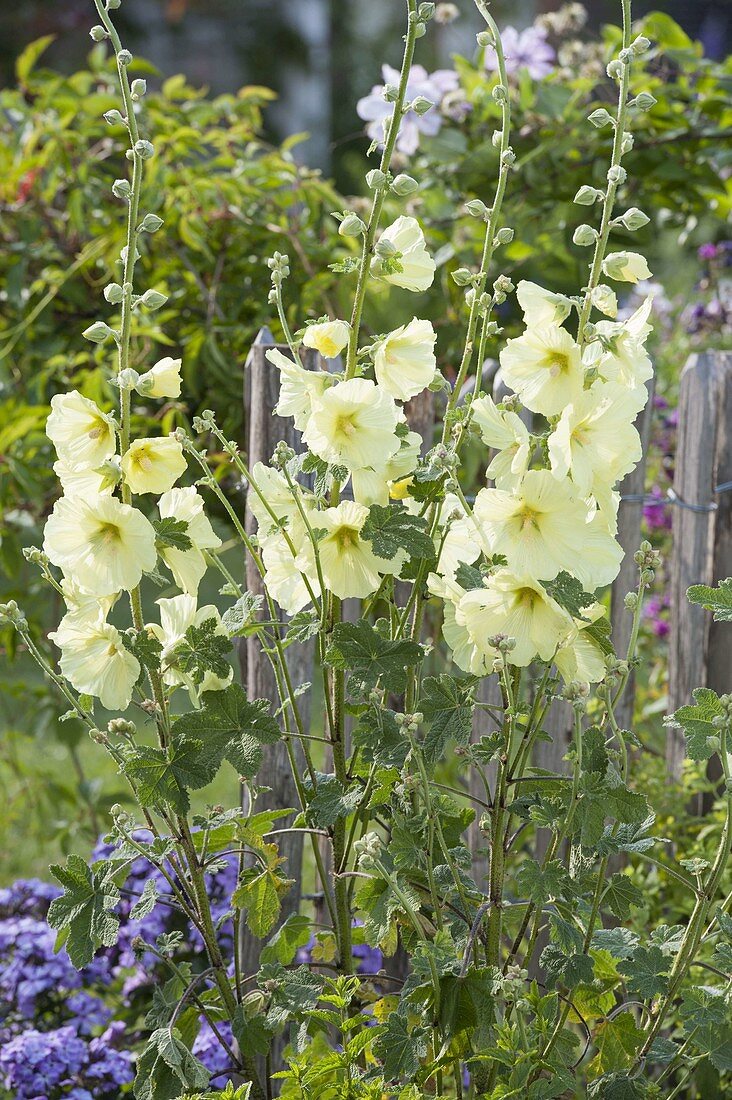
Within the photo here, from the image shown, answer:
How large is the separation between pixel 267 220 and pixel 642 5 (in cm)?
780

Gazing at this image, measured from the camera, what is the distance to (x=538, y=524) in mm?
991

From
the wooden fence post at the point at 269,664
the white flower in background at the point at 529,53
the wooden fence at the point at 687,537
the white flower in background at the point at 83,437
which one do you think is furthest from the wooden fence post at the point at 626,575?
the white flower in background at the point at 83,437

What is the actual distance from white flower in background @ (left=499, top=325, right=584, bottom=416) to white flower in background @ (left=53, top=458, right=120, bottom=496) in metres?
0.35

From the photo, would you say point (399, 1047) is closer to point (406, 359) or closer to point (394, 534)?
point (394, 534)

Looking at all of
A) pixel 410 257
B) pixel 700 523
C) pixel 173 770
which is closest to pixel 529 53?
pixel 700 523

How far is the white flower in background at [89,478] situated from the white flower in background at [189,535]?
8 cm

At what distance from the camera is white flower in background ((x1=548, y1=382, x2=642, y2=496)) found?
3.22 ft

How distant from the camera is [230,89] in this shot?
9555mm

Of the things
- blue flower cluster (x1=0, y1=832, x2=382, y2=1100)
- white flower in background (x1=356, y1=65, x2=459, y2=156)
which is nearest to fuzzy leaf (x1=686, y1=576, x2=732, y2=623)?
blue flower cluster (x1=0, y1=832, x2=382, y2=1100)

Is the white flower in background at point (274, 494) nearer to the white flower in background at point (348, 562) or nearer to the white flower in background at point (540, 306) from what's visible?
the white flower in background at point (348, 562)

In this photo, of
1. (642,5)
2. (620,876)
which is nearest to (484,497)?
(620,876)

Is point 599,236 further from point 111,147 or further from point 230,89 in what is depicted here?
point 230,89

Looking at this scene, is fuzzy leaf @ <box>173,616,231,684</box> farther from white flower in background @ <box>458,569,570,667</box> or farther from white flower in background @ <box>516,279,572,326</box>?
white flower in background @ <box>516,279,572,326</box>

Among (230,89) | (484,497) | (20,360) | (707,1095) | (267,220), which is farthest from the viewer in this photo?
(230,89)
